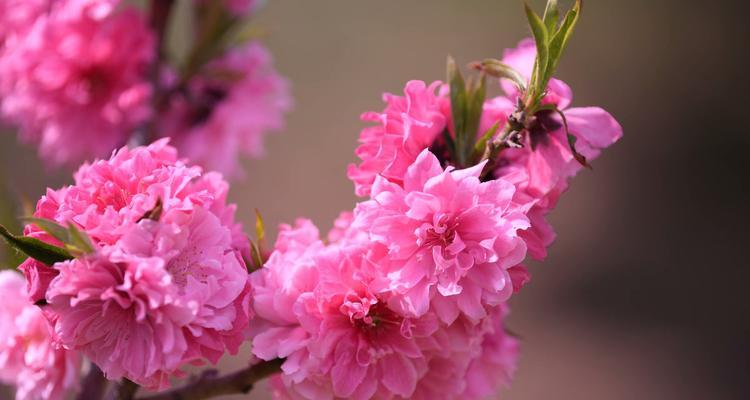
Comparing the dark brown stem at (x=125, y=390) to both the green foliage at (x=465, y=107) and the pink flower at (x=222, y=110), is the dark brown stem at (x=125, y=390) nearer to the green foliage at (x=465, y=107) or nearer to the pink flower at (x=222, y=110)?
the green foliage at (x=465, y=107)

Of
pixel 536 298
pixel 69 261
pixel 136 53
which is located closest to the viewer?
pixel 69 261

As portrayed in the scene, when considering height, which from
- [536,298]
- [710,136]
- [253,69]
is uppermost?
[253,69]

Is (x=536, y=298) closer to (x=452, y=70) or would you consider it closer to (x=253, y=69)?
(x=253, y=69)

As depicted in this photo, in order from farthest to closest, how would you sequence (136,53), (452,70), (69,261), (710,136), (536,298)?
(710,136)
(536,298)
(136,53)
(452,70)
(69,261)

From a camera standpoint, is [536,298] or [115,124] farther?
[536,298]

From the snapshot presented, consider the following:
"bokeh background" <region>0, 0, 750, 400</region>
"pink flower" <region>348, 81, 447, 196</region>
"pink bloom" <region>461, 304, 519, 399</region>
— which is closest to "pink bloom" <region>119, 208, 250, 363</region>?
"pink flower" <region>348, 81, 447, 196</region>

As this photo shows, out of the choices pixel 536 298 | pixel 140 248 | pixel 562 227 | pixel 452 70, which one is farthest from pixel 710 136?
pixel 140 248

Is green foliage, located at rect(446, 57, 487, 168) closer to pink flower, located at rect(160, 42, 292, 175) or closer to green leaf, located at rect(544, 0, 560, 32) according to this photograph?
green leaf, located at rect(544, 0, 560, 32)
